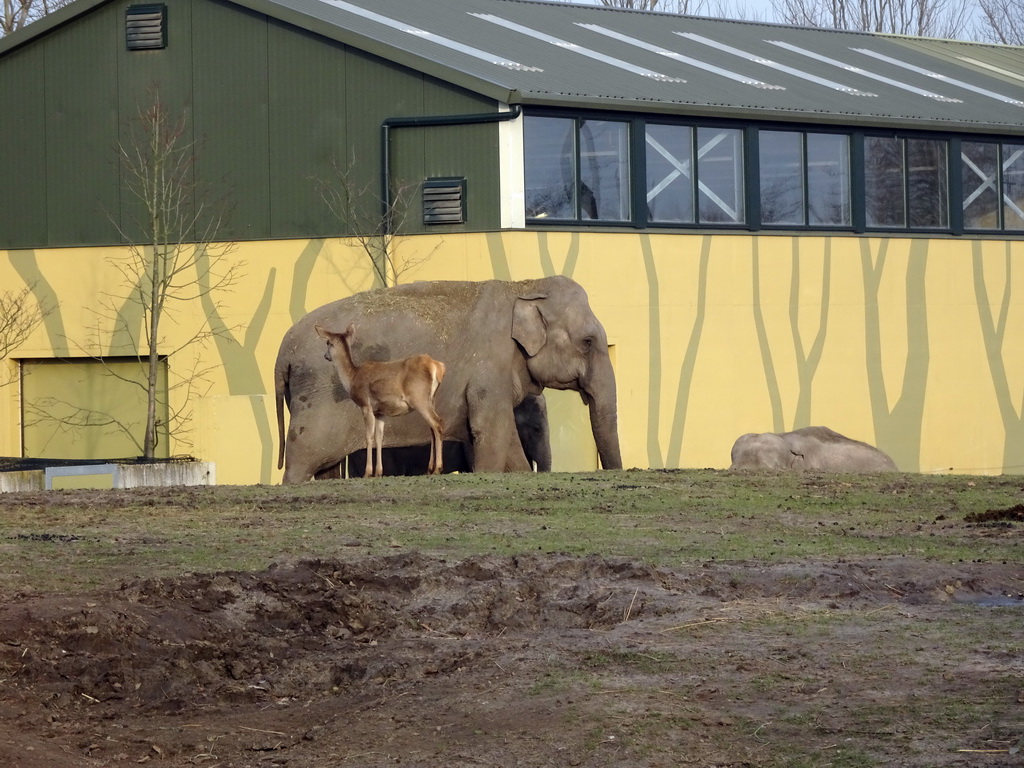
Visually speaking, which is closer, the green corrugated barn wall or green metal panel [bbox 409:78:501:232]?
green metal panel [bbox 409:78:501:232]

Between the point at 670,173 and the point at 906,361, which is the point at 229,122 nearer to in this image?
the point at 670,173

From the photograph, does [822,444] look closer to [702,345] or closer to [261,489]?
[702,345]

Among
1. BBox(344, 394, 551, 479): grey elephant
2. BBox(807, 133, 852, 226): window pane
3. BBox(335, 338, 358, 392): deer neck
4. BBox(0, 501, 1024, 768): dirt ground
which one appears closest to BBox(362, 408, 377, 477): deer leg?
BBox(335, 338, 358, 392): deer neck

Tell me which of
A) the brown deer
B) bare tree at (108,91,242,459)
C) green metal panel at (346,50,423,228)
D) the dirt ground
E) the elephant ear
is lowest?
Result: the dirt ground

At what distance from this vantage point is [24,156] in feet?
89.0

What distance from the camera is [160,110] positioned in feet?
85.5

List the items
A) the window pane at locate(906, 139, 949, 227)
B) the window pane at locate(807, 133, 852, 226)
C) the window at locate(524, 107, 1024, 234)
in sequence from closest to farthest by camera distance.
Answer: the window at locate(524, 107, 1024, 234) < the window pane at locate(807, 133, 852, 226) < the window pane at locate(906, 139, 949, 227)

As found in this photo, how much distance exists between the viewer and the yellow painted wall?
25359 mm

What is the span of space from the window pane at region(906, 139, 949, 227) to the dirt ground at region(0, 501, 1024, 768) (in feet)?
64.6

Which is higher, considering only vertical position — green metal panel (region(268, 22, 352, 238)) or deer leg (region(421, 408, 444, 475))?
green metal panel (region(268, 22, 352, 238))

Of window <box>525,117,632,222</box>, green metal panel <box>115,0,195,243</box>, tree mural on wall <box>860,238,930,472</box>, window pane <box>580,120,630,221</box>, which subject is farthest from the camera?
tree mural on wall <box>860,238,930,472</box>

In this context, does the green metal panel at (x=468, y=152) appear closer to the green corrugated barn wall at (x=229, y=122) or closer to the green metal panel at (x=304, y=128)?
the green corrugated barn wall at (x=229, y=122)

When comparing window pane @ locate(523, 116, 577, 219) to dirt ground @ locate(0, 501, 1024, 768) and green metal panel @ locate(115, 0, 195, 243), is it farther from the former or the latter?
dirt ground @ locate(0, 501, 1024, 768)

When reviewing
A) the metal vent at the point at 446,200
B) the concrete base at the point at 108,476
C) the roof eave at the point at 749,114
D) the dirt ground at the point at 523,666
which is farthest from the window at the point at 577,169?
the dirt ground at the point at 523,666
